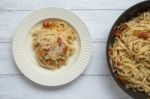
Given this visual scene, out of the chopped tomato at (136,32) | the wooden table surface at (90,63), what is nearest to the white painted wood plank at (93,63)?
the wooden table surface at (90,63)

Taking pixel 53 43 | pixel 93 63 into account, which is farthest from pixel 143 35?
pixel 53 43

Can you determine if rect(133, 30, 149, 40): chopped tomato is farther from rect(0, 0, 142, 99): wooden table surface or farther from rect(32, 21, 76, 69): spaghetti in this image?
rect(32, 21, 76, 69): spaghetti

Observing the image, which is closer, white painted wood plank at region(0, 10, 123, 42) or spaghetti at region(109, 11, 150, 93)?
spaghetti at region(109, 11, 150, 93)

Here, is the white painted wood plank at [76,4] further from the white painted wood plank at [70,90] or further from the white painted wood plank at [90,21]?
the white painted wood plank at [70,90]

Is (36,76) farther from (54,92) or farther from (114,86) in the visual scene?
(114,86)

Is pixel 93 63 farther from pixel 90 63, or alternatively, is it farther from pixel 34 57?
pixel 34 57

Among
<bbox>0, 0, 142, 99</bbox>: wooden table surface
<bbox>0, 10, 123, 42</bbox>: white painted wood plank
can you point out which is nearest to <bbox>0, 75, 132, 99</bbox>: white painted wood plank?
<bbox>0, 0, 142, 99</bbox>: wooden table surface
